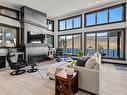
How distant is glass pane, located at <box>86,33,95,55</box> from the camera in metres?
7.57

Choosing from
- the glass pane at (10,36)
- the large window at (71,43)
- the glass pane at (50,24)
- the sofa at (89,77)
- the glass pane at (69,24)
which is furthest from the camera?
the glass pane at (50,24)

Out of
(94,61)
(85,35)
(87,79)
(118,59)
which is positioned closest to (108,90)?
(87,79)

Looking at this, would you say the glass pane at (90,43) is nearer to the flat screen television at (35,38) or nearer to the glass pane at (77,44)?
the glass pane at (77,44)

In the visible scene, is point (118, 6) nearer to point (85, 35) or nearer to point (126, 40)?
point (126, 40)

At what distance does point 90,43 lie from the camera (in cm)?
772

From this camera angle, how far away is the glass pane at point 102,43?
23.1 ft

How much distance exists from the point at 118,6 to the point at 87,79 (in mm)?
5801

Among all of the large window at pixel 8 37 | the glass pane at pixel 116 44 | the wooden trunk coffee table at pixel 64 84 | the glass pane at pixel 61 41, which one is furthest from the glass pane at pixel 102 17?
the wooden trunk coffee table at pixel 64 84

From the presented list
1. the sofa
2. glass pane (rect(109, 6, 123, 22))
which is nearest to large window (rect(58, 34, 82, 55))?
glass pane (rect(109, 6, 123, 22))

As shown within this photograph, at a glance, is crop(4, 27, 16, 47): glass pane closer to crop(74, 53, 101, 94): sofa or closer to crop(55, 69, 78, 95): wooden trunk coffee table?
crop(55, 69, 78, 95): wooden trunk coffee table

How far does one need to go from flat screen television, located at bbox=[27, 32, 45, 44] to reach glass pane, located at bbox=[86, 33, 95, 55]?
3455 millimetres

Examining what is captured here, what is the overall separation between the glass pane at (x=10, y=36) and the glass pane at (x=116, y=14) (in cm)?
632

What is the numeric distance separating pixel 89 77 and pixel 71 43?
21.2 ft

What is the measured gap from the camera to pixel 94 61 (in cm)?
268
